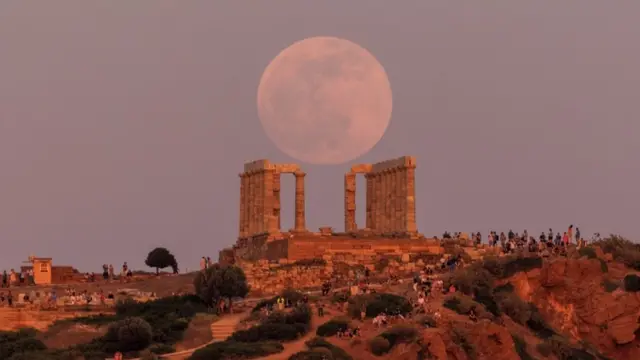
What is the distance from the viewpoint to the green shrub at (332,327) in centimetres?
8150

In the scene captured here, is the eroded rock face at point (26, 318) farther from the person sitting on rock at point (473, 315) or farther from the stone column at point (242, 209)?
the stone column at point (242, 209)

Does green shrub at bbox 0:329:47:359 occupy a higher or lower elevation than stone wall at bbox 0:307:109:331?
lower

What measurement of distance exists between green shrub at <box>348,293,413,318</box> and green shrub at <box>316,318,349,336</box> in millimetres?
1614

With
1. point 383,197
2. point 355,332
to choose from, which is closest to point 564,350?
point 355,332

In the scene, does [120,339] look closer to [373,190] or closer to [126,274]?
[126,274]

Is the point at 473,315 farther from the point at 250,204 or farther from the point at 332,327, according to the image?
the point at 250,204

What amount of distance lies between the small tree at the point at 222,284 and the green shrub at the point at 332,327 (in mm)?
9205

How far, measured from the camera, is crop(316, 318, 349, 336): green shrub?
267ft

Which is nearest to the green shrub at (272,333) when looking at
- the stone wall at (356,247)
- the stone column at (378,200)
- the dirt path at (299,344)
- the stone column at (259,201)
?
the dirt path at (299,344)

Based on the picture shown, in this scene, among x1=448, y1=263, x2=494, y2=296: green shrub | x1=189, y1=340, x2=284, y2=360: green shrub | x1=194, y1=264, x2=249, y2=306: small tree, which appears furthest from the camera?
x1=194, y1=264, x2=249, y2=306: small tree

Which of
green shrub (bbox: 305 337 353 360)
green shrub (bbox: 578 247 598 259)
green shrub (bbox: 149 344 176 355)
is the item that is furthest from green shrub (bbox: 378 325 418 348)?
green shrub (bbox: 578 247 598 259)

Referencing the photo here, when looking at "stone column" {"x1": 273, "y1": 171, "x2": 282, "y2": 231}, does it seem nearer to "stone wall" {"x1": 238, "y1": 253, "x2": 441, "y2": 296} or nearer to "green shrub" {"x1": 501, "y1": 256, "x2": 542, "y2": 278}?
"stone wall" {"x1": 238, "y1": 253, "x2": 441, "y2": 296}

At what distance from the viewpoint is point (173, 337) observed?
85.0 metres

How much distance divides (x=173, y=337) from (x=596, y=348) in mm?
19793
